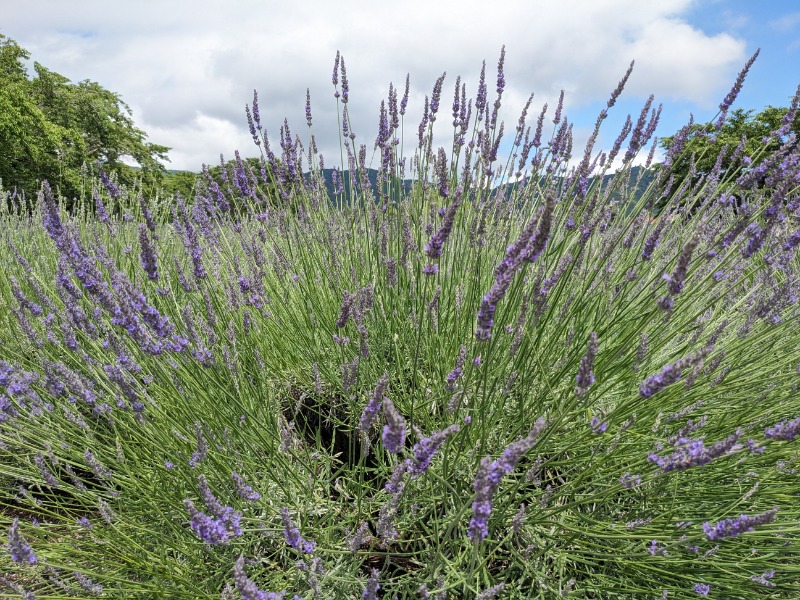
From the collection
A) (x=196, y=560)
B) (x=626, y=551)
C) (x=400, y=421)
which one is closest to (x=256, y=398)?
(x=196, y=560)

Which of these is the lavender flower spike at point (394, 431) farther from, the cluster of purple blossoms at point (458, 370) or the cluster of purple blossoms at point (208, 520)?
the cluster of purple blossoms at point (458, 370)

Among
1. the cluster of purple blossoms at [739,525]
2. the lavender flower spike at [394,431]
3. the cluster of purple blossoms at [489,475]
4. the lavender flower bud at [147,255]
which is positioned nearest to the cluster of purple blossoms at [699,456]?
the cluster of purple blossoms at [739,525]

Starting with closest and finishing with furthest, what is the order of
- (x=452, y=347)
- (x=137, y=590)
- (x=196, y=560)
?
(x=137, y=590) → (x=196, y=560) → (x=452, y=347)

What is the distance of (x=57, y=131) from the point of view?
59.3 feet

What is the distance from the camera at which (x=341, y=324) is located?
4.90ft

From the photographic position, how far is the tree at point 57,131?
54.4ft

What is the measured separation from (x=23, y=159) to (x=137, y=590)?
22.1 metres

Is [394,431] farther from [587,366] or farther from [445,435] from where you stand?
[587,366]

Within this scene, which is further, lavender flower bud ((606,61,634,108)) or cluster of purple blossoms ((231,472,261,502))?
lavender flower bud ((606,61,634,108))

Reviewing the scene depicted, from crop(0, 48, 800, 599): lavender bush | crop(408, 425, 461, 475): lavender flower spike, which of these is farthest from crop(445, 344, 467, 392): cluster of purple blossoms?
crop(408, 425, 461, 475): lavender flower spike

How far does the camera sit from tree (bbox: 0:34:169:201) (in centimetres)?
1659

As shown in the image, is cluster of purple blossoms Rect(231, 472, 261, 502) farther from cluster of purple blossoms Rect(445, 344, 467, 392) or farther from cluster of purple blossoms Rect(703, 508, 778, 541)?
cluster of purple blossoms Rect(703, 508, 778, 541)

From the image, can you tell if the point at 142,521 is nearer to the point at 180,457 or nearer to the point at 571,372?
Answer: the point at 180,457

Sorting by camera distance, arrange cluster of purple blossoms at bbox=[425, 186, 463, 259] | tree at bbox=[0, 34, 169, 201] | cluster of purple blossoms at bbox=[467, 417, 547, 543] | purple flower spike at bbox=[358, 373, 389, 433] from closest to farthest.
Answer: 1. cluster of purple blossoms at bbox=[467, 417, 547, 543]
2. purple flower spike at bbox=[358, 373, 389, 433]
3. cluster of purple blossoms at bbox=[425, 186, 463, 259]
4. tree at bbox=[0, 34, 169, 201]
